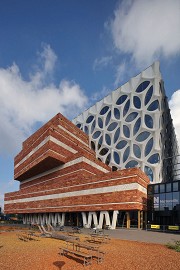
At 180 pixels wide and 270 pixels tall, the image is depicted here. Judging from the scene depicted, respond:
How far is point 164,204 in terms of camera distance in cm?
3678

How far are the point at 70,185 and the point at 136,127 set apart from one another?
23456mm

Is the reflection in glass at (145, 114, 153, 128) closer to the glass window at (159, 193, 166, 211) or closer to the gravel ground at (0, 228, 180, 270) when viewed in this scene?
the glass window at (159, 193, 166, 211)

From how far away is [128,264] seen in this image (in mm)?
11508

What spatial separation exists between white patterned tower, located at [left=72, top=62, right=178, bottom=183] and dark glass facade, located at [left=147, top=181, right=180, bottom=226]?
1641cm

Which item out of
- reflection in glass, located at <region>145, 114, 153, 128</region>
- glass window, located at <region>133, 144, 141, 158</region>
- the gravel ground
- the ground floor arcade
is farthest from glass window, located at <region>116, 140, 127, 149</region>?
the gravel ground

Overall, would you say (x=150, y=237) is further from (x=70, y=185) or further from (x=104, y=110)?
(x=104, y=110)

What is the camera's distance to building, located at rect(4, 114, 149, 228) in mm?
39656

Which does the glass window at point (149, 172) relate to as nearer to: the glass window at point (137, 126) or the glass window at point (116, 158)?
the glass window at point (116, 158)

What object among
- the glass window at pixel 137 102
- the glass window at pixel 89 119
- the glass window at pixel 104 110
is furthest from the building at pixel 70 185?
the glass window at pixel 137 102

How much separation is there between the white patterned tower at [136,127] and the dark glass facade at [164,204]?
16.4m

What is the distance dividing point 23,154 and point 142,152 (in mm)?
36455

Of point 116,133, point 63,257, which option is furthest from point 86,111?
point 63,257

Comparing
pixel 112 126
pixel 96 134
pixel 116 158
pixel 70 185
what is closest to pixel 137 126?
pixel 112 126

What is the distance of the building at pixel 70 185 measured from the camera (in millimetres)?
39656
